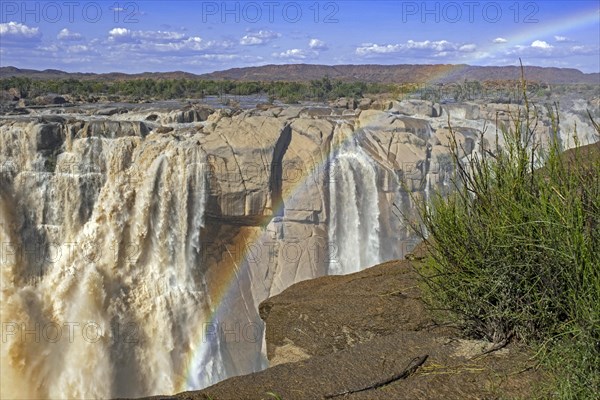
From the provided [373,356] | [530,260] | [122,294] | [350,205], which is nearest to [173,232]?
[122,294]

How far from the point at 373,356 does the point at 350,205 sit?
12.0 metres

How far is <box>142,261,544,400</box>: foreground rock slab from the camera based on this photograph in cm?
366

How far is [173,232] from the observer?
593 inches

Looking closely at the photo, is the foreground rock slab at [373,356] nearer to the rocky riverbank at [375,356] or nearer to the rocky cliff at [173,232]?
the rocky riverbank at [375,356]

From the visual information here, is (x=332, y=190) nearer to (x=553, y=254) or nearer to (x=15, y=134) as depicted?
(x=15, y=134)

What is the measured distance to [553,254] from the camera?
382 cm

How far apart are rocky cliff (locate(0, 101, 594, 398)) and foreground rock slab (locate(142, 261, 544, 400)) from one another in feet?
30.6

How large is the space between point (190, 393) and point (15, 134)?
13.4m

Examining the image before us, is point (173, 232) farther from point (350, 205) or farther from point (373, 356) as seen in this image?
point (373, 356)

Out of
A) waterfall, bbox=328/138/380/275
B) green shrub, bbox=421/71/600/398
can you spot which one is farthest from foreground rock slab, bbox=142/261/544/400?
waterfall, bbox=328/138/380/275

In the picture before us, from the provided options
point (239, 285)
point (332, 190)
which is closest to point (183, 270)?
point (239, 285)

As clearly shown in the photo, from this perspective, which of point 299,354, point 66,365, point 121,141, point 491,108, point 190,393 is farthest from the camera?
point 491,108

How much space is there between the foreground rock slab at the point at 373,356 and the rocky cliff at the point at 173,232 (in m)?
9.33

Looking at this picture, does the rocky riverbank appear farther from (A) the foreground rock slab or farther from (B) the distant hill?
(B) the distant hill
